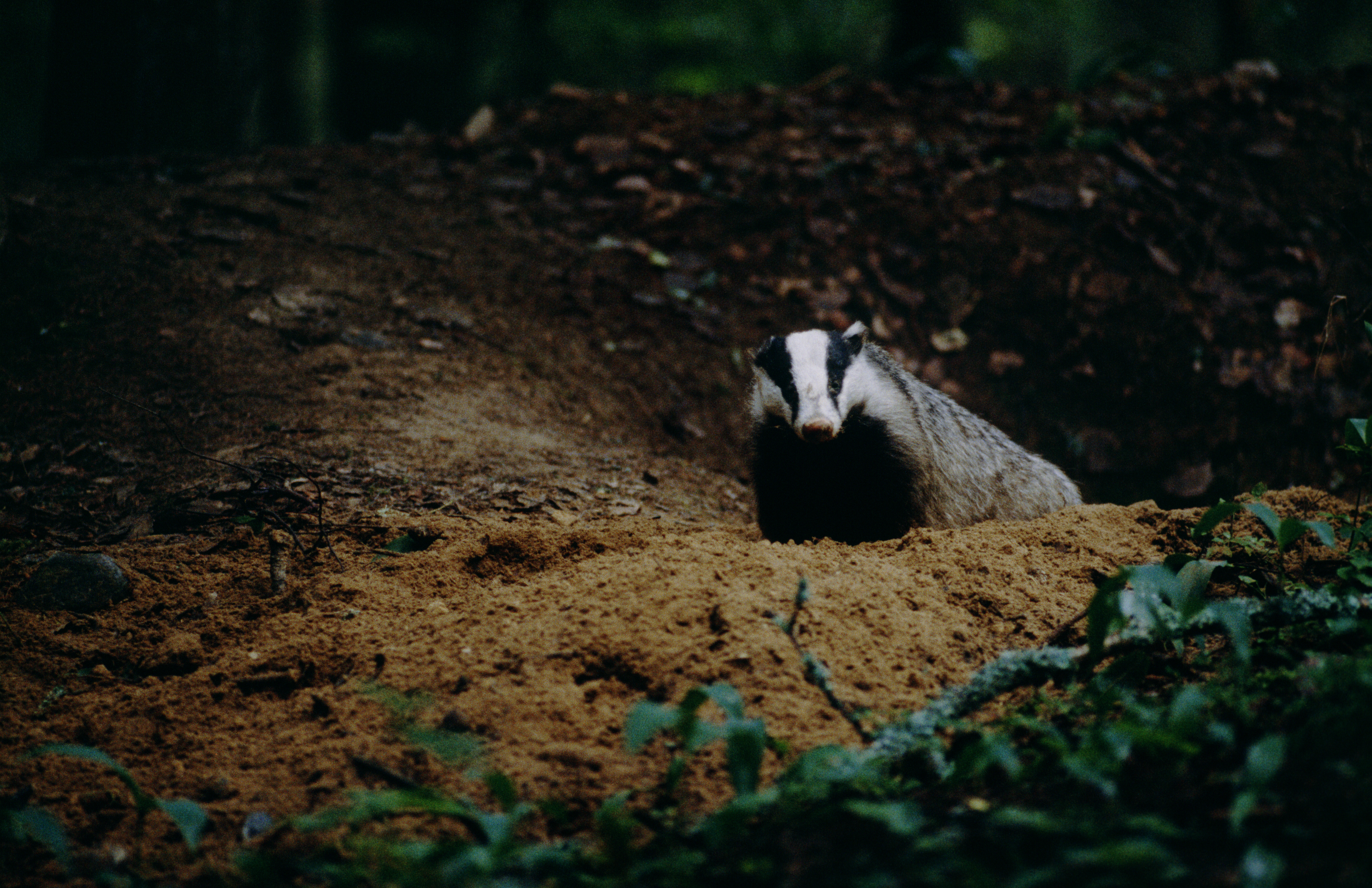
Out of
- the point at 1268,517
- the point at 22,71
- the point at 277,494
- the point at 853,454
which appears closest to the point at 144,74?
the point at 277,494

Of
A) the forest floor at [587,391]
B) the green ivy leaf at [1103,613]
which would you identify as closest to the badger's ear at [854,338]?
the forest floor at [587,391]

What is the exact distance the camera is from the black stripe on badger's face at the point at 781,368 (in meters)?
3.41

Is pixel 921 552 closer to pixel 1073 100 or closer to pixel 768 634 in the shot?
pixel 768 634

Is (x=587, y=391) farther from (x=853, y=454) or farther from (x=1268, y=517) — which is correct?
(x=1268, y=517)

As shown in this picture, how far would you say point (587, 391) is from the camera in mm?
4938

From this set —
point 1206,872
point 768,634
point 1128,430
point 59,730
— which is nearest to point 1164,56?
point 1128,430

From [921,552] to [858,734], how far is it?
3.32 feet

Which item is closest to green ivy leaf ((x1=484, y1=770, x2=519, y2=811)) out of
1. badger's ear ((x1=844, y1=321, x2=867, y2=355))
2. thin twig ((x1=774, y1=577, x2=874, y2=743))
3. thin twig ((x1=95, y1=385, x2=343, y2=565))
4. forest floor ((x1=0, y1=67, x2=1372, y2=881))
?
forest floor ((x1=0, y1=67, x2=1372, y2=881))

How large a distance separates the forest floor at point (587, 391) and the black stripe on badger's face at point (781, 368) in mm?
572

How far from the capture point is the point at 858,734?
1.87 metres

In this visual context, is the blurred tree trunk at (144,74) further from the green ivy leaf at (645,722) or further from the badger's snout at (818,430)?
the green ivy leaf at (645,722)

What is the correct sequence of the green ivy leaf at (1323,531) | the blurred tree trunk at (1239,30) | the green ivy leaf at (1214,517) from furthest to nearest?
1. the blurred tree trunk at (1239,30)
2. the green ivy leaf at (1214,517)
3. the green ivy leaf at (1323,531)

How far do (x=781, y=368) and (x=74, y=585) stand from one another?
2.49m

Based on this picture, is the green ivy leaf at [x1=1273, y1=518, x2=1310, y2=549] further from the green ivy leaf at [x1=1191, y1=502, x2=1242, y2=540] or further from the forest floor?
the forest floor
